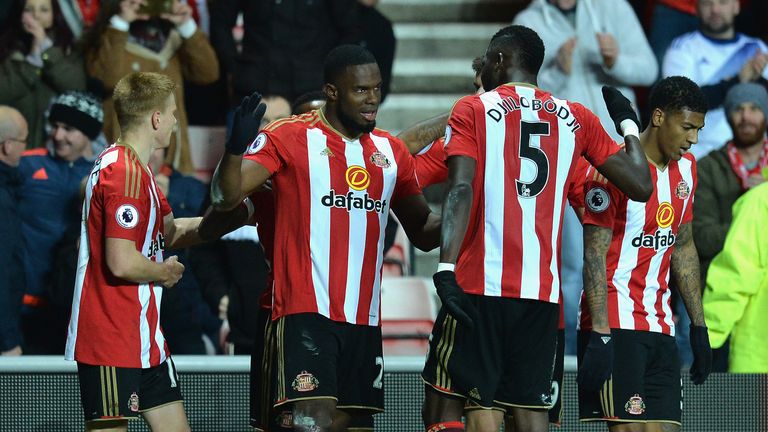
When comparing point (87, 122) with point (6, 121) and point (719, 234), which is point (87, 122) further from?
point (719, 234)

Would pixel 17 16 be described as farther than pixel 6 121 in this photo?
Yes

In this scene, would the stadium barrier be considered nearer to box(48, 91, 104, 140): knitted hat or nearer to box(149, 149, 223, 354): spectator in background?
box(149, 149, 223, 354): spectator in background

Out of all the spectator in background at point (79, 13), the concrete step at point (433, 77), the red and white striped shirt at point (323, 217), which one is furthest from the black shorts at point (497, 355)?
the concrete step at point (433, 77)

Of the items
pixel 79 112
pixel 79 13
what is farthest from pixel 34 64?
pixel 79 112

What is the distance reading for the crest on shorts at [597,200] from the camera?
21.4 feet

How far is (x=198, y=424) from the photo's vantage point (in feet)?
23.7

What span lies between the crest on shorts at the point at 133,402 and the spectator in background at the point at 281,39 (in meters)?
4.20

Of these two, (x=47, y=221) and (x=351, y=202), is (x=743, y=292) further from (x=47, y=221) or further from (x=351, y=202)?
(x=47, y=221)

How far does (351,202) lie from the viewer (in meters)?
5.95

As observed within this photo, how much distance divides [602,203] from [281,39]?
4.15 m

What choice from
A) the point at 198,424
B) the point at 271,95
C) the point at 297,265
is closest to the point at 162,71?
the point at 271,95

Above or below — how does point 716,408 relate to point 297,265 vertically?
below

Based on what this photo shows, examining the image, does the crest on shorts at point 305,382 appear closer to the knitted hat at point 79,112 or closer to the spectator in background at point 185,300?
the spectator in background at point 185,300

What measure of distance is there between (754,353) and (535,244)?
267 centimetres
